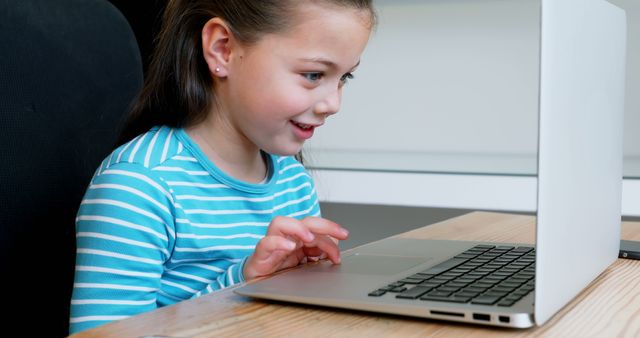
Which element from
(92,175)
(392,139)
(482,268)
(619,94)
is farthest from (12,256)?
(392,139)

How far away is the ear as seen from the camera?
44.9 inches

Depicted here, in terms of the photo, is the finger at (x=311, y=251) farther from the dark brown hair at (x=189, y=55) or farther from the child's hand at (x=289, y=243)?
the dark brown hair at (x=189, y=55)

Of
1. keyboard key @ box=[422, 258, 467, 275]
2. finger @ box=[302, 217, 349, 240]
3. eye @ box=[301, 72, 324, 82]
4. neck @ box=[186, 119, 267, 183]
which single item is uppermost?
eye @ box=[301, 72, 324, 82]

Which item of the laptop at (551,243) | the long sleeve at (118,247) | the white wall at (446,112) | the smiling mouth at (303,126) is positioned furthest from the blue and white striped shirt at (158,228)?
the white wall at (446,112)

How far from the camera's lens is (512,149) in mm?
1878

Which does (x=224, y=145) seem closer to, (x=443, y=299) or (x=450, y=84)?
(x=443, y=299)

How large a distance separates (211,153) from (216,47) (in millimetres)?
141

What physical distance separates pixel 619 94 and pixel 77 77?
642 mm

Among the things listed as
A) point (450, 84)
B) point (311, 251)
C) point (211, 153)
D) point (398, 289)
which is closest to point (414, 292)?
point (398, 289)

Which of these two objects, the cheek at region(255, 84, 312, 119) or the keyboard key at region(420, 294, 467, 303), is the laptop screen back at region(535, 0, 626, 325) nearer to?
the keyboard key at region(420, 294, 467, 303)

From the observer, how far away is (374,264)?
33.3 inches

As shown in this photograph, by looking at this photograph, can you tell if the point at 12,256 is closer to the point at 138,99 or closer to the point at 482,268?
the point at 138,99

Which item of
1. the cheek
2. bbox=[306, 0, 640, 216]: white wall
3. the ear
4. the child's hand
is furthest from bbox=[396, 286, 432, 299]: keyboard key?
bbox=[306, 0, 640, 216]: white wall

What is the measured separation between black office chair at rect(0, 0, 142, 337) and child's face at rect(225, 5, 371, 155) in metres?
0.18
